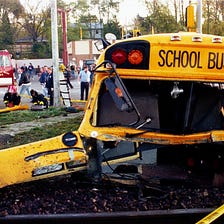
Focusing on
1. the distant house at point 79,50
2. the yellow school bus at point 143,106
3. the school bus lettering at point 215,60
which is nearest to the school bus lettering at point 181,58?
the yellow school bus at point 143,106

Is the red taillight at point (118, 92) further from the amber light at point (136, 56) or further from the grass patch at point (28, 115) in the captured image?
the grass patch at point (28, 115)

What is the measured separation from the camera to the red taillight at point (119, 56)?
451cm

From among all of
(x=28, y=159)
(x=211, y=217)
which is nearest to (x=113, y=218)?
(x=211, y=217)

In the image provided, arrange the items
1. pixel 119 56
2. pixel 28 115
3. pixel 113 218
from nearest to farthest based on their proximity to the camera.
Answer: pixel 113 218, pixel 119 56, pixel 28 115

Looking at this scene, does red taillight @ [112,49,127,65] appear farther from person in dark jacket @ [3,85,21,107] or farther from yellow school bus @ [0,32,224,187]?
person in dark jacket @ [3,85,21,107]

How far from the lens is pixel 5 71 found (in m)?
21.1

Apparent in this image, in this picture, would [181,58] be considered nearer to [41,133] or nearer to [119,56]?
[119,56]

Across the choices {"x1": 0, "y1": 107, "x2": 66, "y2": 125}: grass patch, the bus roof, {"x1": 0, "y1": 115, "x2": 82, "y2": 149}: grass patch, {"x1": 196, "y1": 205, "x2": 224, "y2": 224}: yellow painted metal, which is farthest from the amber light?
{"x1": 0, "y1": 107, "x2": 66, "y2": 125}: grass patch

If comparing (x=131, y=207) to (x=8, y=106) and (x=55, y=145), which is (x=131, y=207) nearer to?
(x=55, y=145)

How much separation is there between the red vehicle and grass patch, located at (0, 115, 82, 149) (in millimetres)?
9184

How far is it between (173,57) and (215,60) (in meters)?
0.41

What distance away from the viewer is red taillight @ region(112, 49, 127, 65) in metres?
4.51

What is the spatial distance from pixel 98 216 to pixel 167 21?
26.8 metres

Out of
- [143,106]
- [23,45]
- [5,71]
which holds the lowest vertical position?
[5,71]
